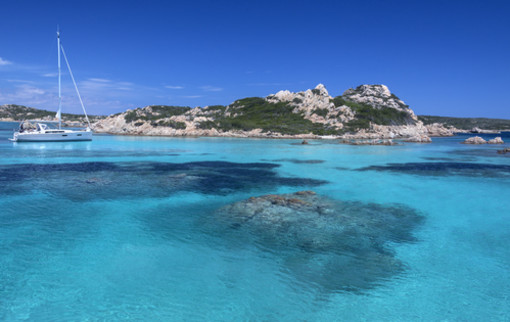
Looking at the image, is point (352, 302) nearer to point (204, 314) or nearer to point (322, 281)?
point (322, 281)

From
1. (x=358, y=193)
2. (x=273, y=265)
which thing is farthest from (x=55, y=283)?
(x=358, y=193)

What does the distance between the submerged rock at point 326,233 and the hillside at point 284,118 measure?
335 ft

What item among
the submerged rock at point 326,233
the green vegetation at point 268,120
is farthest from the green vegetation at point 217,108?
the submerged rock at point 326,233

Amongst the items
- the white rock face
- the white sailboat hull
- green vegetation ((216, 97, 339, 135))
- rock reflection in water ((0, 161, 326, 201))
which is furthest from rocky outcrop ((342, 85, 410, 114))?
rock reflection in water ((0, 161, 326, 201))

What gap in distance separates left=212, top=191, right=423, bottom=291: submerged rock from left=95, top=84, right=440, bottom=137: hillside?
102m

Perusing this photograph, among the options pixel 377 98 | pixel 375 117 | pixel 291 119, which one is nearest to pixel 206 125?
pixel 291 119

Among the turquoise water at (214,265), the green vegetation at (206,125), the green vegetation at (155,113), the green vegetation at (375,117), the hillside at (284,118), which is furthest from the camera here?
the green vegetation at (155,113)

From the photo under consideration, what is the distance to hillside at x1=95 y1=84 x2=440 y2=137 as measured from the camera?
13138 cm

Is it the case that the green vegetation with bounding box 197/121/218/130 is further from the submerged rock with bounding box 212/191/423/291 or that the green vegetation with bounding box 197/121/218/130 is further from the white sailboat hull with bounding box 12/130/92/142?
the submerged rock with bounding box 212/191/423/291

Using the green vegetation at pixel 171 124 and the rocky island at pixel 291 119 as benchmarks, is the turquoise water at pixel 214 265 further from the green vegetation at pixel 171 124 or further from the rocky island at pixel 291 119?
the green vegetation at pixel 171 124

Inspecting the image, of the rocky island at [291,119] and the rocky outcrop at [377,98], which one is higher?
the rocky outcrop at [377,98]

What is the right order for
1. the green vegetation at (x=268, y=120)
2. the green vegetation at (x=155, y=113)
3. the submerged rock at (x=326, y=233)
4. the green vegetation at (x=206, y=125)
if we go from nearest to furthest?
the submerged rock at (x=326, y=233), the green vegetation at (x=268, y=120), the green vegetation at (x=206, y=125), the green vegetation at (x=155, y=113)

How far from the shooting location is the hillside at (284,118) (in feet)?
431

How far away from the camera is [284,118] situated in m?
148
